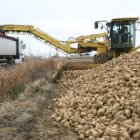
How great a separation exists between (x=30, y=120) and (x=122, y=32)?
15183 mm

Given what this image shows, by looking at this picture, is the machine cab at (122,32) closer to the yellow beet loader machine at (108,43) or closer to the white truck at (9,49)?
the yellow beet loader machine at (108,43)

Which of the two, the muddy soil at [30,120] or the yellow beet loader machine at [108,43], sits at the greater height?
the yellow beet loader machine at [108,43]

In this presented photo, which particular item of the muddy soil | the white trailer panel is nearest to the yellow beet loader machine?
the white trailer panel

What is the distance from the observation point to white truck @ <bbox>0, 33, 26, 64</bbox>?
30109 mm

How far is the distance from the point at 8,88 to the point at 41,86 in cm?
349

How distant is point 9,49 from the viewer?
109 feet

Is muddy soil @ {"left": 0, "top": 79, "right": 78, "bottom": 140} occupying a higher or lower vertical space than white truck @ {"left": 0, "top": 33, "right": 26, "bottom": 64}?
lower

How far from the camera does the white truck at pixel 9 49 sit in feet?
98.8

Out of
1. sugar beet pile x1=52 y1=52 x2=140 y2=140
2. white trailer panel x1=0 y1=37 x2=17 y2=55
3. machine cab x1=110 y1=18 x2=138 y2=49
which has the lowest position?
sugar beet pile x1=52 y1=52 x2=140 y2=140

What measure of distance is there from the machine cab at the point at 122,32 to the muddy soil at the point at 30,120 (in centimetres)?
1070

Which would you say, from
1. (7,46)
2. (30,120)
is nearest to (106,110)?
(30,120)

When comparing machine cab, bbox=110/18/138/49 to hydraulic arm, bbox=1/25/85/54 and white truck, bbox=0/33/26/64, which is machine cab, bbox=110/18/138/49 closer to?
hydraulic arm, bbox=1/25/85/54

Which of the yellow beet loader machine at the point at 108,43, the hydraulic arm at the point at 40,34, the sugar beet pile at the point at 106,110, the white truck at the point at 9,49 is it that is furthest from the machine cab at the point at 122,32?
the sugar beet pile at the point at 106,110

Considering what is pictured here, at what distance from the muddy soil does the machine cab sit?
1070 cm
